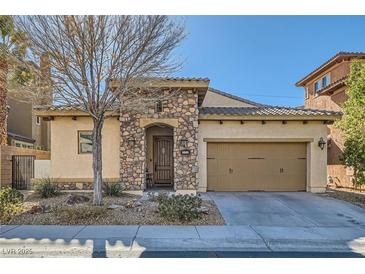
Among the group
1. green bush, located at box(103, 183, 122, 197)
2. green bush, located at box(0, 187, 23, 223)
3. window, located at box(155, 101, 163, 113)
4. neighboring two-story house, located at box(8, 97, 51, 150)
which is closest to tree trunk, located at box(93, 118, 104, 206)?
green bush, located at box(103, 183, 122, 197)

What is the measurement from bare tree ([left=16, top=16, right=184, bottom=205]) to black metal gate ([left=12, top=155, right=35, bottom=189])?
6407 millimetres

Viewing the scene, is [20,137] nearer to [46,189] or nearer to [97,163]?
[46,189]

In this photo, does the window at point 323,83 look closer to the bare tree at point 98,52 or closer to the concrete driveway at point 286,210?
the concrete driveway at point 286,210

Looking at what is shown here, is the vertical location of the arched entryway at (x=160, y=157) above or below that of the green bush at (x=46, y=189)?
above

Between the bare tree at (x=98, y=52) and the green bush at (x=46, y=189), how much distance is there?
3.02 meters

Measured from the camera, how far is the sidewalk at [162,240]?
5973 millimetres

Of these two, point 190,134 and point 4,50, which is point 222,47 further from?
point 4,50

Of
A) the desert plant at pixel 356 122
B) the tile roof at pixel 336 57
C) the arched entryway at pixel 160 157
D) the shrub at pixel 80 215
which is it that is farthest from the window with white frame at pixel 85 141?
the tile roof at pixel 336 57

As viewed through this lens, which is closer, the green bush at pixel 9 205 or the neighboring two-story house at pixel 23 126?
the green bush at pixel 9 205

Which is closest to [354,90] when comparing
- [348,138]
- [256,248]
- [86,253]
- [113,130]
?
[348,138]

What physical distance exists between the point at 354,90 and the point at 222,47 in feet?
17.9

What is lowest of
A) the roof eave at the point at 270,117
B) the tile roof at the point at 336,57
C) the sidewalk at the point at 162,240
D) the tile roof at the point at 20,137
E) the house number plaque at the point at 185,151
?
the sidewalk at the point at 162,240

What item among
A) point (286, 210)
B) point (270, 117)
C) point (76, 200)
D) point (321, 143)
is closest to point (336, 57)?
point (321, 143)

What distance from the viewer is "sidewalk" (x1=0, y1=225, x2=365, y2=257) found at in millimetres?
5973
